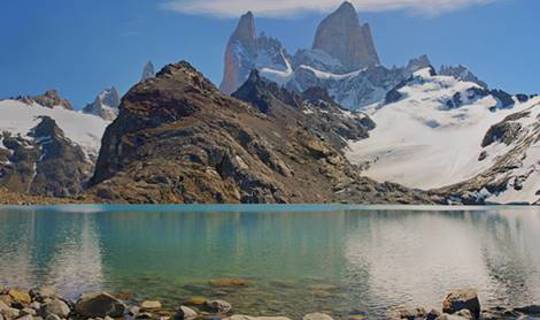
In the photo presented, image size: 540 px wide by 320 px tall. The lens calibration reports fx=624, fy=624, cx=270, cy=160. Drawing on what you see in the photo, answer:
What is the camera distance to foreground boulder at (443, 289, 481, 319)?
37.3 metres

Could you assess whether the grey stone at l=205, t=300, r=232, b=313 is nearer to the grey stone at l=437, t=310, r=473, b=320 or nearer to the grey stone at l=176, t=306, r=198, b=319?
the grey stone at l=176, t=306, r=198, b=319

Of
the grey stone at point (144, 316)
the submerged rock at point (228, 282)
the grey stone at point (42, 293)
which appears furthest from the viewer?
the submerged rock at point (228, 282)

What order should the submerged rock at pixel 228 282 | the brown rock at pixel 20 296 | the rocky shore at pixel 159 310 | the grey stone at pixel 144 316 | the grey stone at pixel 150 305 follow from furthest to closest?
1. the submerged rock at pixel 228 282
2. the brown rock at pixel 20 296
3. the grey stone at pixel 150 305
4. the grey stone at pixel 144 316
5. the rocky shore at pixel 159 310

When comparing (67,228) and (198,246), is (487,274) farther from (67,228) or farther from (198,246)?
(67,228)

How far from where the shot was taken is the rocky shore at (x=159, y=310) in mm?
35750

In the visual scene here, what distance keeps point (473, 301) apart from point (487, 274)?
1819 cm

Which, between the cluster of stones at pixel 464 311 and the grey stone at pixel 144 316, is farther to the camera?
the cluster of stones at pixel 464 311

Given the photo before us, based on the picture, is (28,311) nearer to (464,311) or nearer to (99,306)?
(99,306)

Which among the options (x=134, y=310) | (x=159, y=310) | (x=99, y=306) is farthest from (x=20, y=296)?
(x=159, y=310)

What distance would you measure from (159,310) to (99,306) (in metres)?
3.66

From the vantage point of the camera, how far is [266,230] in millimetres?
103562

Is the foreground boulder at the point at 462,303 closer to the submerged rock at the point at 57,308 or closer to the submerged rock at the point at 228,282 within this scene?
the submerged rock at the point at 228,282

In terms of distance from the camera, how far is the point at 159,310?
38250 mm

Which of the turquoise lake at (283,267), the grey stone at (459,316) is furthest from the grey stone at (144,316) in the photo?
the grey stone at (459,316)
